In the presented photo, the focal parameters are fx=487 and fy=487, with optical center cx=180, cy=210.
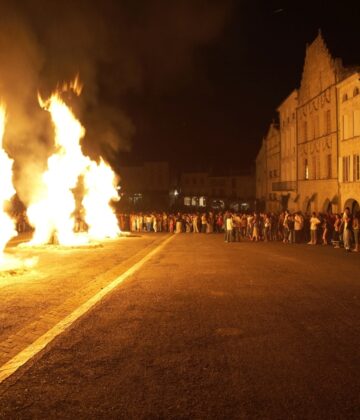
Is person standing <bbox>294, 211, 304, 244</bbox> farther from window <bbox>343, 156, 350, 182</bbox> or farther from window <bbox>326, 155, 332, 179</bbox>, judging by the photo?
window <bbox>326, 155, 332, 179</bbox>

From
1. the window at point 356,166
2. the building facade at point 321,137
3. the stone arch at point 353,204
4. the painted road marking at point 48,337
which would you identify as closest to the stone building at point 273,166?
the building facade at point 321,137

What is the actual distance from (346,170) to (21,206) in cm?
2839

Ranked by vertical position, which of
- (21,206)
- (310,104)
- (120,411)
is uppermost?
(310,104)

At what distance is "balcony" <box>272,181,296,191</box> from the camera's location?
154ft

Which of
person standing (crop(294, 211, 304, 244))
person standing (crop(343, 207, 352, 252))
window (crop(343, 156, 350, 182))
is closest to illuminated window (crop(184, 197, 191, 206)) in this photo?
window (crop(343, 156, 350, 182))

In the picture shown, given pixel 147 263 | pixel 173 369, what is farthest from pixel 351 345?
pixel 147 263

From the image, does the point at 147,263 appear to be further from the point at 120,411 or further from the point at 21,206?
the point at 21,206

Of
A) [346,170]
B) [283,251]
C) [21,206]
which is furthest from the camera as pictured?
[21,206]

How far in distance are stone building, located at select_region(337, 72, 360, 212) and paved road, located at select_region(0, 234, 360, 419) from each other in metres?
23.4

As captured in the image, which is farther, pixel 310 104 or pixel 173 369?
pixel 310 104

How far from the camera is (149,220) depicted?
3859 cm

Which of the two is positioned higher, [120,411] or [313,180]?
[313,180]

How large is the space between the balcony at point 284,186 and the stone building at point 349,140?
461 inches

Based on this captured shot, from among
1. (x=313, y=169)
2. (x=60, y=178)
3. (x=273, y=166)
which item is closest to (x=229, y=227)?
(x=60, y=178)
